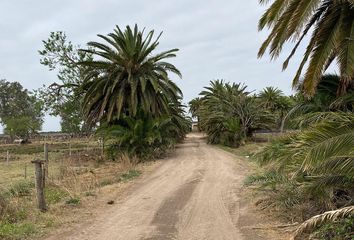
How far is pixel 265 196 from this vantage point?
40.8 ft

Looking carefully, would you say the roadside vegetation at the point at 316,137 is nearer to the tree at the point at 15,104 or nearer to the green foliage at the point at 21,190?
the green foliage at the point at 21,190

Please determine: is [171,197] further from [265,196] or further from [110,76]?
[110,76]

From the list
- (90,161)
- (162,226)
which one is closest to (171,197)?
(162,226)

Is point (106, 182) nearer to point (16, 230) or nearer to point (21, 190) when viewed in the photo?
point (21, 190)

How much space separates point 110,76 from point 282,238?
2287cm

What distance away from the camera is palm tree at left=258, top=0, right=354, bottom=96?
9.48 metres

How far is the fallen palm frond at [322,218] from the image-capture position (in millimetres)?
6707

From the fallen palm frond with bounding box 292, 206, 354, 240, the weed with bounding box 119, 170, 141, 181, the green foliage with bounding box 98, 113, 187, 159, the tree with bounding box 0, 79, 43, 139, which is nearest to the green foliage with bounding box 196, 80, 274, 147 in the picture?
the green foliage with bounding box 98, 113, 187, 159

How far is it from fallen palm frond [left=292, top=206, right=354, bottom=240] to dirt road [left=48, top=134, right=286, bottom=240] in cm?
106

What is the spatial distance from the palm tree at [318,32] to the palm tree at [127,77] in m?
18.0

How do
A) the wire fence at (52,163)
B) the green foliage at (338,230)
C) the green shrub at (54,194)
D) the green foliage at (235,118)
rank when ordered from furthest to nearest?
1. the green foliage at (235,118)
2. the wire fence at (52,163)
3. the green shrub at (54,194)
4. the green foliage at (338,230)

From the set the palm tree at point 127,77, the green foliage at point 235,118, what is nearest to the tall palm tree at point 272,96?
the green foliage at point 235,118

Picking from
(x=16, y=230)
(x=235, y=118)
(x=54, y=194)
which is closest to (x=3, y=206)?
(x=16, y=230)

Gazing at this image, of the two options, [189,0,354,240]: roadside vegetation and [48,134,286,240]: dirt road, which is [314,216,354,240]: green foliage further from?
[48,134,286,240]: dirt road
